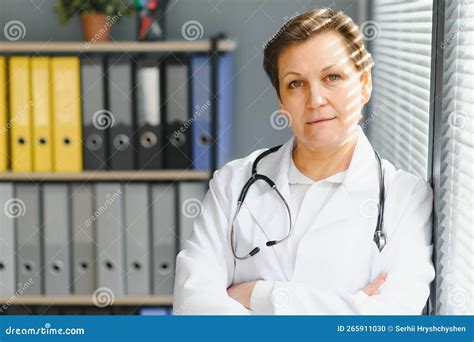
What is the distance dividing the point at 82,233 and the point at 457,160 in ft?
2.79

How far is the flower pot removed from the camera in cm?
148

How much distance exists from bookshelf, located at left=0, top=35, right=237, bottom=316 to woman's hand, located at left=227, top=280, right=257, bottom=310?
44 cm

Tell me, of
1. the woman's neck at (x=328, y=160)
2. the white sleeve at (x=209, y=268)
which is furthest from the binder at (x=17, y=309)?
the woman's neck at (x=328, y=160)

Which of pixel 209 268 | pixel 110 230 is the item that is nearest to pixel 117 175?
pixel 110 230

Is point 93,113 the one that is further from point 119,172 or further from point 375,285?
point 375,285

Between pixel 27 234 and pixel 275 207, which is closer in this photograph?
pixel 275 207

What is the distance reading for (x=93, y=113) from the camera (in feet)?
5.17

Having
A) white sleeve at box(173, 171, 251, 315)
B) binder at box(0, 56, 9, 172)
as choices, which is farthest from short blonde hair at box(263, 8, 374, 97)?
binder at box(0, 56, 9, 172)

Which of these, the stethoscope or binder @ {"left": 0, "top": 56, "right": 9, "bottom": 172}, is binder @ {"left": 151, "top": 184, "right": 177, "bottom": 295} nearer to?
binder @ {"left": 0, "top": 56, "right": 9, "bottom": 172}

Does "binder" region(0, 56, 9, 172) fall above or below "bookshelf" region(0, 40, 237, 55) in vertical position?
below

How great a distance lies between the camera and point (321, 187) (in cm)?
116
